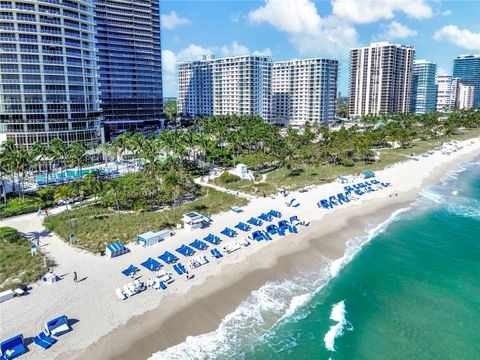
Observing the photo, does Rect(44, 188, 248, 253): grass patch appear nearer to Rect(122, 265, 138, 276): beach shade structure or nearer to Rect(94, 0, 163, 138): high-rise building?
Rect(122, 265, 138, 276): beach shade structure

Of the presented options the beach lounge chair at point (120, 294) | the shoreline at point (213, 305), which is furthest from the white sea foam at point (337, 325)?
the beach lounge chair at point (120, 294)

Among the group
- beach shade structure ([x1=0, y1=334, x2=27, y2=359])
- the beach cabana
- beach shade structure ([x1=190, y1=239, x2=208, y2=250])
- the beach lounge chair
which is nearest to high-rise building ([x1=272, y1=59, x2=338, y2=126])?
the beach cabana

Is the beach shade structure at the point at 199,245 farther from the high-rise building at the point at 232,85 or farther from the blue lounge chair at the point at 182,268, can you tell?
the high-rise building at the point at 232,85

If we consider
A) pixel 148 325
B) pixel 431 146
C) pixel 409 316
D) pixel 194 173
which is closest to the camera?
pixel 148 325

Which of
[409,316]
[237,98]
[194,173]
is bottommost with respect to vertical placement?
[409,316]

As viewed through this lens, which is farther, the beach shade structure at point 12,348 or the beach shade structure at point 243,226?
the beach shade structure at point 243,226

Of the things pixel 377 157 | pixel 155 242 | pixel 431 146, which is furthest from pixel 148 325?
pixel 431 146

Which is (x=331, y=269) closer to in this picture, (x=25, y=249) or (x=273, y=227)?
(x=273, y=227)
